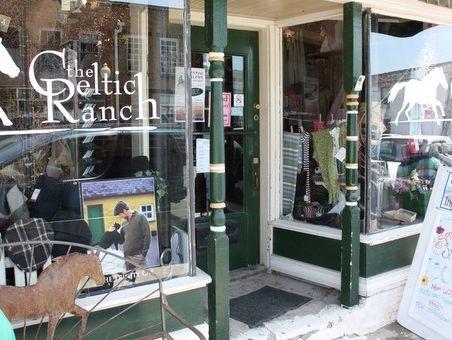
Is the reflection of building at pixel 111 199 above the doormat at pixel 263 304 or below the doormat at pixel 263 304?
above

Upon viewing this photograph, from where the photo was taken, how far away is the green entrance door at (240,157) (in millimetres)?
4258

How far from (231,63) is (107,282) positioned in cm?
228

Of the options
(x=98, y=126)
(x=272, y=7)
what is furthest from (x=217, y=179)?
(x=272, y=7)

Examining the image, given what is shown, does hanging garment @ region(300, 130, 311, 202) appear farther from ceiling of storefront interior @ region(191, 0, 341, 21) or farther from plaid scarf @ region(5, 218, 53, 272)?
plaid scarf @ region(5, 218, 53, 272)

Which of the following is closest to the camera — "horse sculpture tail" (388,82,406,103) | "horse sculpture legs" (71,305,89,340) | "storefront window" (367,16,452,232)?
"horse sculpture legs" (71,305,89,340)

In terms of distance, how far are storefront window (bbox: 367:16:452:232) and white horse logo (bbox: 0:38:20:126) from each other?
2.50 metres

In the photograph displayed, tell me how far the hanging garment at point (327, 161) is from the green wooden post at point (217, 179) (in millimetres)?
1691

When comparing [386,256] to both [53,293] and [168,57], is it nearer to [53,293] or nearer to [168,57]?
[168,57]

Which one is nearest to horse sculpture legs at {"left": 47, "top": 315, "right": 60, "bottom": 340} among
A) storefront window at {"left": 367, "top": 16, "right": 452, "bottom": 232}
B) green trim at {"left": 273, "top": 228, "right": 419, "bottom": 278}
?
green trim at {"left": 273, "top": 228, "right": 419, "bottom": 278}

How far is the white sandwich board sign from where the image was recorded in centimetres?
365

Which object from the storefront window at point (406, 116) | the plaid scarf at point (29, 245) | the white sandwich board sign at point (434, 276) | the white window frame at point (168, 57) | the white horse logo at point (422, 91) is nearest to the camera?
the plaid scarf at point (29, 245)

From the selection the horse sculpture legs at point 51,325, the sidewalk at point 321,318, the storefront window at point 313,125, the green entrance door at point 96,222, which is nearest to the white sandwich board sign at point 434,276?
the sidewalk at point 321,318

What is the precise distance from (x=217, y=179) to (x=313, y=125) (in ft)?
6.14

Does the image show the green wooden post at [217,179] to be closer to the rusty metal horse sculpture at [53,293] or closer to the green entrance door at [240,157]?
the rusty metal horse sculpture at [53,293]
